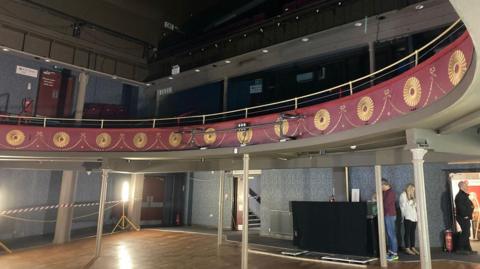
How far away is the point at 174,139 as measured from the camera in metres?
9.21

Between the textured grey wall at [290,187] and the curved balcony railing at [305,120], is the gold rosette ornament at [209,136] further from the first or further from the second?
the textured grey wall at [290,187]

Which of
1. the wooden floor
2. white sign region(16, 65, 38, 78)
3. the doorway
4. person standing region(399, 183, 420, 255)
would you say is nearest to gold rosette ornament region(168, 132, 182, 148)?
the wooden floor

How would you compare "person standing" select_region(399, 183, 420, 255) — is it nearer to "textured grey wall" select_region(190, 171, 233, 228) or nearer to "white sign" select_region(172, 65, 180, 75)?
"textured grey wall" select_region(190, 171, 233, 228)

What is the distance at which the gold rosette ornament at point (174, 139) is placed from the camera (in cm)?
912

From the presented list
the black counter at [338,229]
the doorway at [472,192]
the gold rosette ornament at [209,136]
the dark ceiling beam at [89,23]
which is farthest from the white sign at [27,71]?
the doorway at [472,192]

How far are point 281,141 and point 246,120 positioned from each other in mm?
1371

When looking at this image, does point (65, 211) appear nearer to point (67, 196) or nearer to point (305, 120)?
point (67, 196)

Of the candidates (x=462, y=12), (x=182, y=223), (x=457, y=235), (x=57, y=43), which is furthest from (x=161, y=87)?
(x=462, y=12)

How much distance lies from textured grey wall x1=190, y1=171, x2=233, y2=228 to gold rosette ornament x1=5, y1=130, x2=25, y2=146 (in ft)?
23.7

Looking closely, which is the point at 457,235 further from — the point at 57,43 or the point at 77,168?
the point at 57,43

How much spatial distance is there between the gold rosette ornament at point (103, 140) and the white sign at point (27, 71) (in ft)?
15.1

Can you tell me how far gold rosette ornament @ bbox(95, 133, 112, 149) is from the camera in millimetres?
9656

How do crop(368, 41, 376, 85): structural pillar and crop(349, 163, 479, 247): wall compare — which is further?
crop(349, 163, 479, 247): wall

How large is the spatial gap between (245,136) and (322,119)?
2.11m
